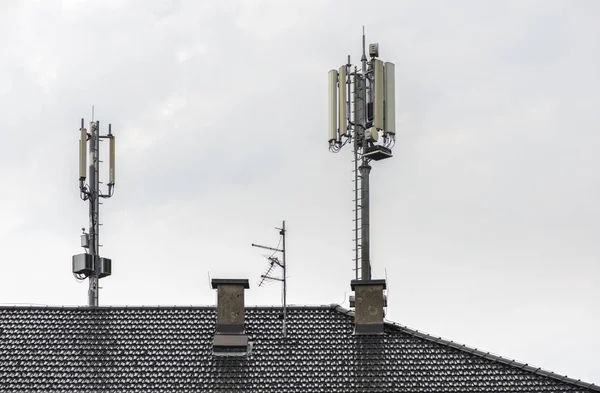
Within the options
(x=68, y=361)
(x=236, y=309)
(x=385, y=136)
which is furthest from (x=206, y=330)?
(x=385, y=136)

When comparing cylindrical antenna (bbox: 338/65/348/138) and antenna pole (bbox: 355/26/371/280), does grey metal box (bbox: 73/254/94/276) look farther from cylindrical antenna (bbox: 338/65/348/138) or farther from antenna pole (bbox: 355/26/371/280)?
cylindrical antenna (bbox: 338/65/348/138)

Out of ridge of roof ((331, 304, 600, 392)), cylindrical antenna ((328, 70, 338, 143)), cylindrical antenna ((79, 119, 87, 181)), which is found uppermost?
cylindrical antenna ((328, 70, 338, 143))

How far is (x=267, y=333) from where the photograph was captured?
1609 inches

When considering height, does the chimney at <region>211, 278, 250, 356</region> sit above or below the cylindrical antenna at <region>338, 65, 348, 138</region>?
below

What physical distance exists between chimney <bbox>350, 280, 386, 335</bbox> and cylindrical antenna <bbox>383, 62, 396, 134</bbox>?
8.83 meters

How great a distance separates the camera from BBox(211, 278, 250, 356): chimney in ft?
131

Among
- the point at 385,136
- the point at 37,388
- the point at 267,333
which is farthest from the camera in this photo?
the point at 385,136

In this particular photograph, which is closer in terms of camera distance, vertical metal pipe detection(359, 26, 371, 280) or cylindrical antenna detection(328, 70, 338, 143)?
vertical metal pipe detection(359, 26, 371, 280)

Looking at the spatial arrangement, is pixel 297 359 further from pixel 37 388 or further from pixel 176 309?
pixel 37 388

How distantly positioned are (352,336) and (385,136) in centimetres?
1050

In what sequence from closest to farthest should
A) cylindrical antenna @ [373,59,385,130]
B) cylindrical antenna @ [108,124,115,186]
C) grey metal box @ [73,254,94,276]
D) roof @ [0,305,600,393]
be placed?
1. roof @ [0,305,600,393]
2. grey metal box @ [73,254,94,276]
3. cylindrical antenna @ [373,59,385,130]
4. cylindrical antenna @ [108,124,115,186]

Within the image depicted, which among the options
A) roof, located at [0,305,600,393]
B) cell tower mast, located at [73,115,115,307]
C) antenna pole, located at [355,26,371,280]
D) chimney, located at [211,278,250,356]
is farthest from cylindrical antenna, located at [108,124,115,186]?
chimney, located at [211,278,250,356]

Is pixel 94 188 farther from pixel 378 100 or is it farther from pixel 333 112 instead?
pixel 378 100

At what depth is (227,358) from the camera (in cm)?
3975
